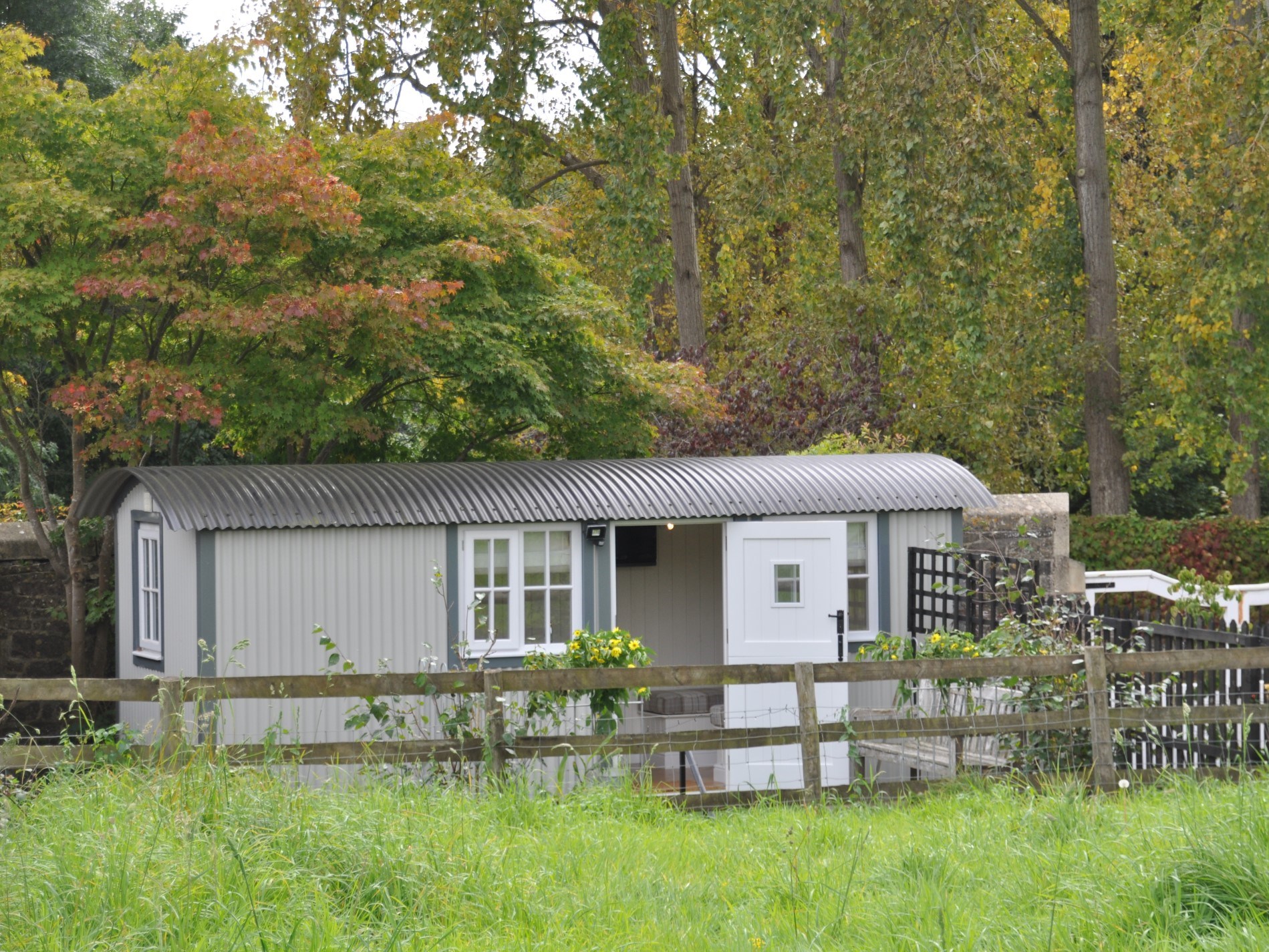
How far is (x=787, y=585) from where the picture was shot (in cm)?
1128

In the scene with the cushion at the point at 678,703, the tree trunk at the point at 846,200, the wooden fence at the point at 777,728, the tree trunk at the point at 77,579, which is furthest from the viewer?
the tree trunk at the point at 846,200

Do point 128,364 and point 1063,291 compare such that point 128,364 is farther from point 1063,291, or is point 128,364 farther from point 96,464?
point 1063,291

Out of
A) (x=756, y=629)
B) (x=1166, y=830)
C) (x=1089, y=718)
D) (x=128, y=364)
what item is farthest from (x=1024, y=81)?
(x=1166, y=830)

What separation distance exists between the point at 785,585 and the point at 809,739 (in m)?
4.77

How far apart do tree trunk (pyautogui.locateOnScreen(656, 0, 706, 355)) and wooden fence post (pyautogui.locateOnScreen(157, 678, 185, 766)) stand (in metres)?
15.4

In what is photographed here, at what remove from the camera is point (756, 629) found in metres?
11.3

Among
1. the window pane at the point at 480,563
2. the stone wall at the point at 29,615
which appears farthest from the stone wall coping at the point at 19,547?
the window pane at the point at 480,563

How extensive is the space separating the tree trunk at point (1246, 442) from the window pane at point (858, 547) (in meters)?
8.57

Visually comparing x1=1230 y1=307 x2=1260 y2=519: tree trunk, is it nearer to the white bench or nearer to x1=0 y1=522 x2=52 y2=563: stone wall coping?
the white bench

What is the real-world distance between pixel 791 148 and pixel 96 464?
1184cm

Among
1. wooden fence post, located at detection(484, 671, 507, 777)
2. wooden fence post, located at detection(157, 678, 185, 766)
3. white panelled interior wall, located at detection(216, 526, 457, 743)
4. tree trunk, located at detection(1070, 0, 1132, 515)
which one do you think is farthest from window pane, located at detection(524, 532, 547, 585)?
tree trunk, located at detection(1070, 0, 1132, 515)

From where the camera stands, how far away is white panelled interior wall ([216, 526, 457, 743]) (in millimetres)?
9961

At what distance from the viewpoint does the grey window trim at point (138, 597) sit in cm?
1061

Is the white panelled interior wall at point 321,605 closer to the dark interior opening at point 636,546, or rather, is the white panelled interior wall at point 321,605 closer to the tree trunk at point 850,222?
the dark interior opening at point 636,546
